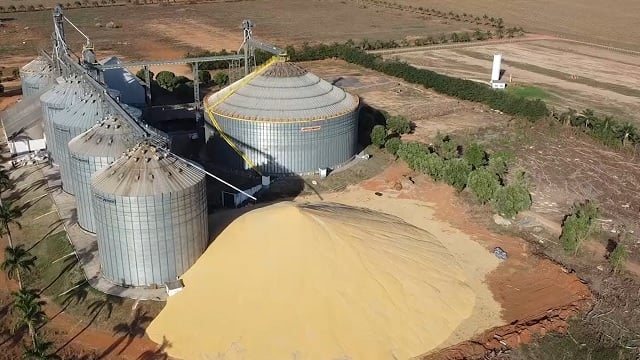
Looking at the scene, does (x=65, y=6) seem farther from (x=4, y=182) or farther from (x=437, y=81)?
(x=4, y=182)

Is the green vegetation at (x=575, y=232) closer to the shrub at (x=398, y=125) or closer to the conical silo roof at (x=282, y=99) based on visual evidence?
the conical silo roof at (x=282, y=99)

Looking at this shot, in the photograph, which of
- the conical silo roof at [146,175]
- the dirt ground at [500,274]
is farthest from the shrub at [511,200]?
the conical silo roof at [146,175]

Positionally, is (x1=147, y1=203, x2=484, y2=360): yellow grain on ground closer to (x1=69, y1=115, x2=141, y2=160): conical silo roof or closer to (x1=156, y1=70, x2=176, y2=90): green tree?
(x1=69, y1=115, x2=141, y2=160): conical silo roof

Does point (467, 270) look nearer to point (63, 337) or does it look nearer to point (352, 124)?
point (352, 124)

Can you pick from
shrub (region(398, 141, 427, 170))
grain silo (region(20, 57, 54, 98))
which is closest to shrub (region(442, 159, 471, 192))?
shrub (region(398, 141, 427, 170))

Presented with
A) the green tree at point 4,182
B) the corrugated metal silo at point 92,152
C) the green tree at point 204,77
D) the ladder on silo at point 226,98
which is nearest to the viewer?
the corrugated metal silo at point 92,152
